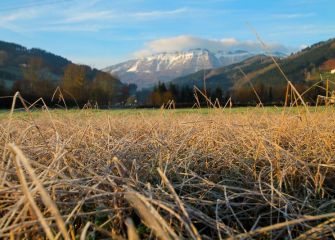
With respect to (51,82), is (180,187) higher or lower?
lower

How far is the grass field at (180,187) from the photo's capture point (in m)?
1.42

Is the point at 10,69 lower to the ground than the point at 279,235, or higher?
higher

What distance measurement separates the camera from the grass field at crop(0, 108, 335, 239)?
55.8 inches

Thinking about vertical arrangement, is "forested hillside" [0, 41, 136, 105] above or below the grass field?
above

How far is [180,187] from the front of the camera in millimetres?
1967

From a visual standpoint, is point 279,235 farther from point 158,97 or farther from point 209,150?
point 158,97

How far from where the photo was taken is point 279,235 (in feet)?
5.10

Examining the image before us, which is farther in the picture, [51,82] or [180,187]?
[51,82]

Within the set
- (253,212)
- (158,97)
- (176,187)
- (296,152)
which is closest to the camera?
(253,212)

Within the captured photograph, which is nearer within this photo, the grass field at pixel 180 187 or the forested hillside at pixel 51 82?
the grass field at pixel 180 187

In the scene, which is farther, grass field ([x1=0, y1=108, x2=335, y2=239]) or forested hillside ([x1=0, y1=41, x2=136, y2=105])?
forested hillside ([x1=0, y1=41, x2=136, y2=105])

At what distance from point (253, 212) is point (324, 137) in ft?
3.66

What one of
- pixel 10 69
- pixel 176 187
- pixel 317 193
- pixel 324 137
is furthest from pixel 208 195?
pixel 10 69

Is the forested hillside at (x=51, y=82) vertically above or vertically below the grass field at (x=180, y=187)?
above
